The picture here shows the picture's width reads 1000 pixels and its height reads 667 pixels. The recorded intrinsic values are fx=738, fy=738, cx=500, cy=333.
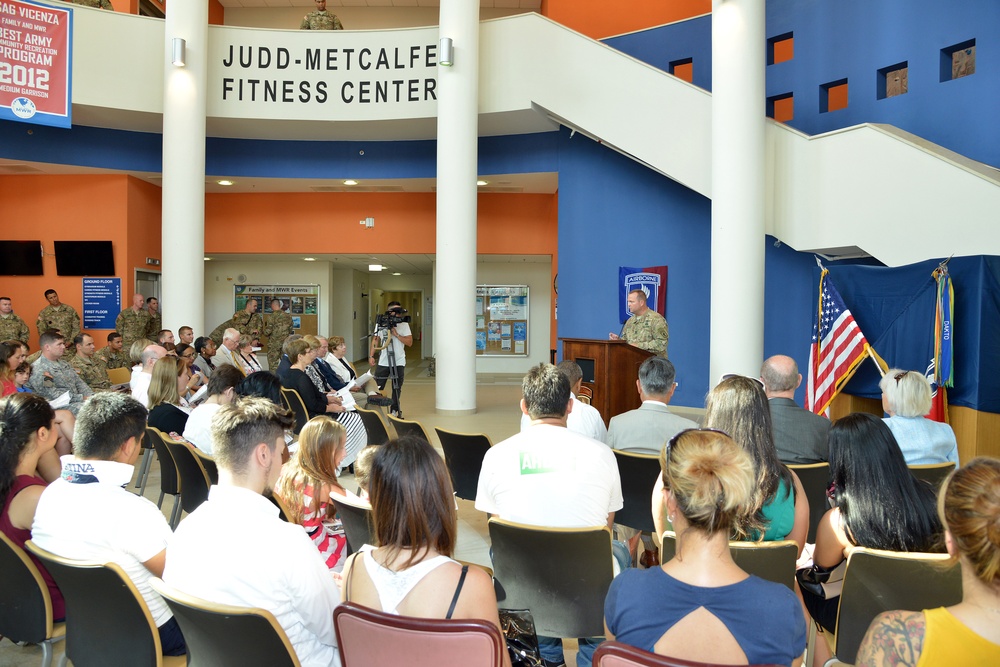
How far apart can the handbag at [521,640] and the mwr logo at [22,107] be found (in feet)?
33.0

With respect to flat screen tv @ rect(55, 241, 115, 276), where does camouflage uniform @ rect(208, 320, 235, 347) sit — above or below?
below

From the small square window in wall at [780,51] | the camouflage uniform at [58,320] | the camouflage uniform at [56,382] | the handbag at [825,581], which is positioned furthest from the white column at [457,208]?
the handbag at [825,581]

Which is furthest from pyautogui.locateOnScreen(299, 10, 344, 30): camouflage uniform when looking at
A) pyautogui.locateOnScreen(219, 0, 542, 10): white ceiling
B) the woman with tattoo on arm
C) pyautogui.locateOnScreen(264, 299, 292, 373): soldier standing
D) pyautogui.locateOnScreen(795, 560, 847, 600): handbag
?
the woman with tattoo on arm

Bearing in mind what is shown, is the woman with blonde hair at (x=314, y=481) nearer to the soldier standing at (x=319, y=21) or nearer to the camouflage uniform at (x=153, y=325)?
the camouflage uniform at (x=153, y=325)

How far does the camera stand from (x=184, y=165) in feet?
34.3

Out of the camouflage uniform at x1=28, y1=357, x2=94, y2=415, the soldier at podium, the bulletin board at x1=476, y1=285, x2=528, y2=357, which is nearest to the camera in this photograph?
the camouflage uniform at x1=28, y1=357, x2=94, y2=415

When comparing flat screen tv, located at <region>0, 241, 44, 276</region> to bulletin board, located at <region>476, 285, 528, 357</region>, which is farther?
bulletin board, located at <region>476, 285, 528, 357</region>

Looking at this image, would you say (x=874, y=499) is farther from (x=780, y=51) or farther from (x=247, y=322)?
(x=247, y=322)

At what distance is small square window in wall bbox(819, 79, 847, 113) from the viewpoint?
30.7 ft

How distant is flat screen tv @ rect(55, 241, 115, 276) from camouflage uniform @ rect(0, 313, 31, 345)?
A: 1128 mm

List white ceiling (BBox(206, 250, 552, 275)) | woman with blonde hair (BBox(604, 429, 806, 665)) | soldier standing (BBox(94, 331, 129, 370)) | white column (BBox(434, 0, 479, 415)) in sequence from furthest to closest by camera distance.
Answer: white ceiling (BBox(206, 250, 552, 275)), white column (BBox(434, 0, 479, 415)), soldier standing (BBox(94, 331, 129, 370)), woman with blonde hair (BBox(604, 429, 806, 665))

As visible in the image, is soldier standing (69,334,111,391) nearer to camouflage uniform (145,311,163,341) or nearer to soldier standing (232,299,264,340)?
camouflage uniform (145,311,163,341)

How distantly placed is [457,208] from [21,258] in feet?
24.2

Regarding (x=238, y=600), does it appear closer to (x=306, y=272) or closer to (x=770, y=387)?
(x=770, y=387)
